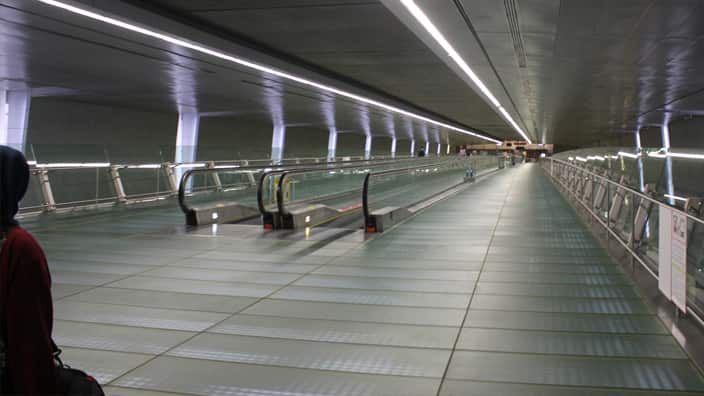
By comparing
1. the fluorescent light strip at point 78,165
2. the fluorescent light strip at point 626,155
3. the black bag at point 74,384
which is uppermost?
the fluorescent light strip at point 78,165

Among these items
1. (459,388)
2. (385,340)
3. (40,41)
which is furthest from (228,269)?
(40,41)

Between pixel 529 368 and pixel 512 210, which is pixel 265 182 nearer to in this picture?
pixel 512 210

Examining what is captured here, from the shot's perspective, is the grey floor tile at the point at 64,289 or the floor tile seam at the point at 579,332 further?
the grey floor tile at the point at 64,289

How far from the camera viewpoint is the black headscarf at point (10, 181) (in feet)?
7.11

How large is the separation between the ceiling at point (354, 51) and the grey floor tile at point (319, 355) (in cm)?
659

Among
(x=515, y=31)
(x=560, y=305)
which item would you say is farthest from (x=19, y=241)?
(x=515, y=31)

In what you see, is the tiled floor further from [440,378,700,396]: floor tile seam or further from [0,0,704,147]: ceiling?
[0,0,704,147]: ceiling

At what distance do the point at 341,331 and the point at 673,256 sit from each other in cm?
254

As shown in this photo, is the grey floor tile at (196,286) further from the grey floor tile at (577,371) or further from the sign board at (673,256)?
the sign board at (673,256)

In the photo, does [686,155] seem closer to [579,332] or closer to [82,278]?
[579,332]

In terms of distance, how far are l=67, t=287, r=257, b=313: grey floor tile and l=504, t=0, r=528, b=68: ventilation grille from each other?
23.8 feet

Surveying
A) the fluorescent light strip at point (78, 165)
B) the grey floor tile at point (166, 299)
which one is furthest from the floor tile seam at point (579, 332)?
the fluorescent light strip at point (78, 165)

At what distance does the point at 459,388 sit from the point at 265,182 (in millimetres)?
8058

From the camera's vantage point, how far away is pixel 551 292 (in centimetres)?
569
